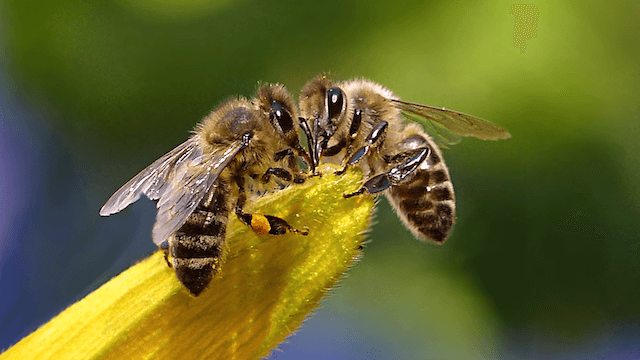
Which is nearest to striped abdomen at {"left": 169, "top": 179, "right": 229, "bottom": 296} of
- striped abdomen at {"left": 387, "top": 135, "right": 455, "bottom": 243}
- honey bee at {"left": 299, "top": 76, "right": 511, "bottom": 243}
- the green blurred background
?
honey bee at {"left": 299, "top": 76, "right": 511, "bottom": 243}

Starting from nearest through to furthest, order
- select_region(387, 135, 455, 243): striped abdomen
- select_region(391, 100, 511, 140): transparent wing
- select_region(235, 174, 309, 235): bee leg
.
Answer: select_region(235, 174, 309, 235): bee leg → select_region(387, 135, 455, 243): striped abdomen → select_region(391, 100, 511, 140): transparent wing

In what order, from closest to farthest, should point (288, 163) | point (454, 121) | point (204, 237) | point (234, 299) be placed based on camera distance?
point (234, 299)
point (204, 237)
point (288, 163)
point (454, 121)

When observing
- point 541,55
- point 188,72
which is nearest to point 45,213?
point 188,72

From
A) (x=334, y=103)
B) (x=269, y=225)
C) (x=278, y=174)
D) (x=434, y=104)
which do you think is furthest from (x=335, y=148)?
(x=434, y=104)

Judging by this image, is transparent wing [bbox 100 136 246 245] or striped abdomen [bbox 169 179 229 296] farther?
transparent wing [bbox 100 136 246 245]

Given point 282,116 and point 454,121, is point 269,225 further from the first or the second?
point 454,121

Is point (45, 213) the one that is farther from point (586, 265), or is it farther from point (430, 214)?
point (586, 265)

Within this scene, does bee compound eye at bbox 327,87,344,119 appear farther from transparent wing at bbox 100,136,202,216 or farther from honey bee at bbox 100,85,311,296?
transparent wing at bbox 100,136,202,216
